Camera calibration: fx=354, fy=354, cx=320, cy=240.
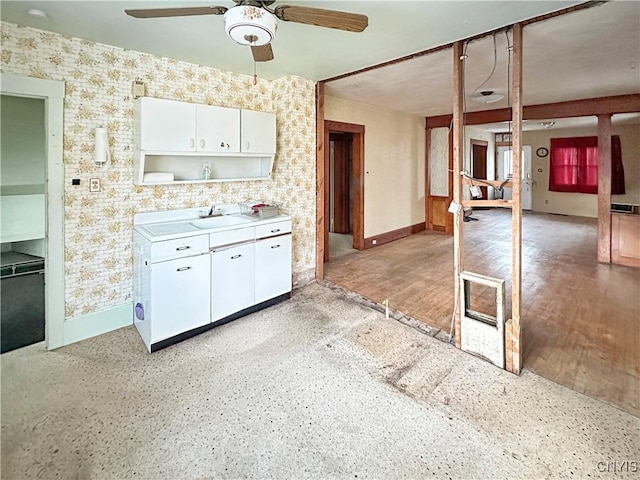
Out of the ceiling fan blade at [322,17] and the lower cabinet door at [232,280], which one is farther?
the lower cabinet door at [232,280]

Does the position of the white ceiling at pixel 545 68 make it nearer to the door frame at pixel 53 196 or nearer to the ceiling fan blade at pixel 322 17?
the ceiling fan blade at pixel 322 17

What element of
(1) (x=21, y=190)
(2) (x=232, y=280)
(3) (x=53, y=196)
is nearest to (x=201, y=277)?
(2) (x=232, y=280)

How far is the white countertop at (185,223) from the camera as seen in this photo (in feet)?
9.78

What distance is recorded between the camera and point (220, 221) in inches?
144

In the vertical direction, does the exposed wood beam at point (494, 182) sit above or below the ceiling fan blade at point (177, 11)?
below

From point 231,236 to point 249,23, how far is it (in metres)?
1.88

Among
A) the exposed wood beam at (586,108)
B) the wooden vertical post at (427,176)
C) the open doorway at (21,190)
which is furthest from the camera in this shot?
the wooden vertical post at (427,176)

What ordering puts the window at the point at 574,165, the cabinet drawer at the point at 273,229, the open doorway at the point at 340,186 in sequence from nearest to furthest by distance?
the cabinet drawer at the point at 273,229 → the open doorway at the point at 340,186 → the window at the point at 574,165

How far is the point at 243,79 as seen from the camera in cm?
397

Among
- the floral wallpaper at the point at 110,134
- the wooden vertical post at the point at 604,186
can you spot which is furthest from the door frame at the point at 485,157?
the floral wallpaper at the point at 110,134

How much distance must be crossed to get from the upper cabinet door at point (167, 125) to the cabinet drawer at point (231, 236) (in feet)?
2.81

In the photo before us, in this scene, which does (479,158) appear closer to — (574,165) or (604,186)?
(574,165)

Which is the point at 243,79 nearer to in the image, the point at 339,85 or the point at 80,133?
the point at 339,85

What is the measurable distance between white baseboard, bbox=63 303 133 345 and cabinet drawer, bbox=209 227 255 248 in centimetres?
107
